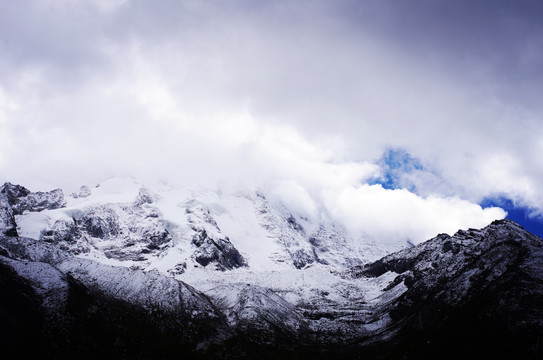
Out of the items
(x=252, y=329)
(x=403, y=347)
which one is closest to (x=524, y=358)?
(x=403, y=347)

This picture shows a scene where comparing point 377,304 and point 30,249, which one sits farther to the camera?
point 377,304

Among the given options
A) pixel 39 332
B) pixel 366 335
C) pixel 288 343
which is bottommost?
pixel 39 332

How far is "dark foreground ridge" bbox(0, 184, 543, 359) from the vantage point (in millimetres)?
99688

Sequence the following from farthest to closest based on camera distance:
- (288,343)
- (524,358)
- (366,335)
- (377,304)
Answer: (377,304)
(366,335)
(288,343)
(524,358)

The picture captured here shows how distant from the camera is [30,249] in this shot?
185 meters

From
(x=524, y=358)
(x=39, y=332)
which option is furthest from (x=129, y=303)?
(x=524, y=358)

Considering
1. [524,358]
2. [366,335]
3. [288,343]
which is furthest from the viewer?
[366,335]

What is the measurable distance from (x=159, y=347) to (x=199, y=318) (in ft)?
101

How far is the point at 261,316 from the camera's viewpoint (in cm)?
15925

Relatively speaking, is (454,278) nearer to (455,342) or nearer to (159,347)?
(455,342)

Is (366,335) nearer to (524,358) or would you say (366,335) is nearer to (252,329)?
(252,329)

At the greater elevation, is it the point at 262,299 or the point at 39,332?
the point at 262,299

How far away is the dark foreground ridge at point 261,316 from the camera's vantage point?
99.7 metres

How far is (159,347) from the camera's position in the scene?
12144 cm
